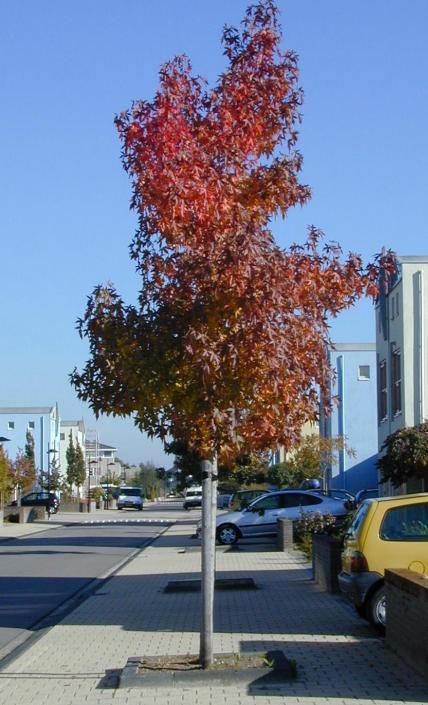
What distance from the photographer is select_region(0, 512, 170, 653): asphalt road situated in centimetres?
1628

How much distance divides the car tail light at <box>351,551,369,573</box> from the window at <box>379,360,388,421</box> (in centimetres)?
2085

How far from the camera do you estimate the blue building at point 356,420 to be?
1945 inches

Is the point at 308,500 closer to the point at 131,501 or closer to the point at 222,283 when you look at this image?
the point at 222,283

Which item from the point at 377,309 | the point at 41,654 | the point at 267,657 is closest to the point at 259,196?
the point at 267,657

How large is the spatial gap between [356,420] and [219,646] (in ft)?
131

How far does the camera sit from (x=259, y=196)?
1056cm

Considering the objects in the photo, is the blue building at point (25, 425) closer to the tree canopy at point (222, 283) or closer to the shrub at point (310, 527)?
the shrub at point (310, 527)

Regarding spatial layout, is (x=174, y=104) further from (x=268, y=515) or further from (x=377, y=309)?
(x=377, y=309)

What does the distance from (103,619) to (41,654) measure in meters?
3.03

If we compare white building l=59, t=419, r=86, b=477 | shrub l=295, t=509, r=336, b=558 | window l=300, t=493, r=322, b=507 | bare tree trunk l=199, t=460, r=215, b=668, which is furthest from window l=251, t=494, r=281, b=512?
white building l=59, t=419, r=86, b=477

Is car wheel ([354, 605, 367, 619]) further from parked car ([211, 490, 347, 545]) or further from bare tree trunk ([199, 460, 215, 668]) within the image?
parked car ([211, 490, 347, 545])

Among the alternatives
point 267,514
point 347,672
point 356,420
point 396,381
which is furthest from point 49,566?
point 356,420

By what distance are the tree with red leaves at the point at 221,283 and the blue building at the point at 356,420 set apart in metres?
38.9

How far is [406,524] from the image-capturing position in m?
12.1
